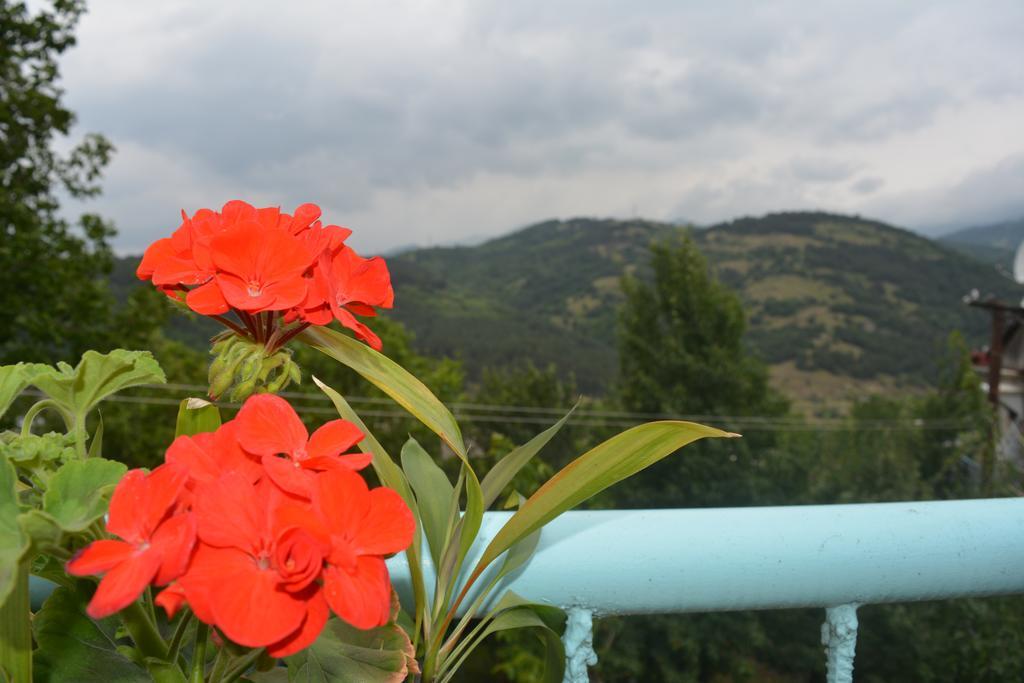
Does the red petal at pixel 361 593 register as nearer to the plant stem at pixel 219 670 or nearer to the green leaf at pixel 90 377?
the plant stem at pixel 219 670

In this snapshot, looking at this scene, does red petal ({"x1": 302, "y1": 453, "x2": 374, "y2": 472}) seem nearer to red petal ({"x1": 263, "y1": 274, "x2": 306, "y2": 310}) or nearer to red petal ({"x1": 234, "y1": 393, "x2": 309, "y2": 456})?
red petal ({"x1": 234, "y1": 393, "x2": 309, "y2": 456})

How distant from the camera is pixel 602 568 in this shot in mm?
779

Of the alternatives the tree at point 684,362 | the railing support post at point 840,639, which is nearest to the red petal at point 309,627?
the railing support post at point 840,639

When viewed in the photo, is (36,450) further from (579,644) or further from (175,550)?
(579,644)

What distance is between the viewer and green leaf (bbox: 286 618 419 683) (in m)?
0.49

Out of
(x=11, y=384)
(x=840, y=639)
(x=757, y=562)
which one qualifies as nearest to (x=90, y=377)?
(x=11, y=384)

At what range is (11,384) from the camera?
1.82 feet

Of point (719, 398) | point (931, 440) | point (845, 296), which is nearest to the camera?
point (931, 440)

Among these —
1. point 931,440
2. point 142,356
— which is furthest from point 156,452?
point 931,440

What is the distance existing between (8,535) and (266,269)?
237mm

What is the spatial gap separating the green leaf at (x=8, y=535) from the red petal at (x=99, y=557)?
24 mm

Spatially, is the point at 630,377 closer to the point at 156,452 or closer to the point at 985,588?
the point at 156,452

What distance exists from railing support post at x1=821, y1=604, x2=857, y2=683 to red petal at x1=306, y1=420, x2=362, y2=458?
653 millimetres

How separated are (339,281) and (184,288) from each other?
0.14 meters
